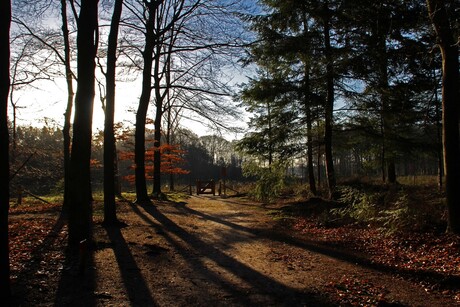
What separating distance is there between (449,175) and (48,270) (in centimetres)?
778

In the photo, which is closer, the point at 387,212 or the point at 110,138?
the point at 387,212

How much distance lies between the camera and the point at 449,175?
708cm

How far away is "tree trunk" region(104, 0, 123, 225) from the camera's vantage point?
948 cm

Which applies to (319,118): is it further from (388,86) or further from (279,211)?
(279,211)

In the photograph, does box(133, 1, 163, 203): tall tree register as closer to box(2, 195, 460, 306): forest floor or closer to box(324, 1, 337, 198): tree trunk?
box(2, 195, 460, 306): forest floor

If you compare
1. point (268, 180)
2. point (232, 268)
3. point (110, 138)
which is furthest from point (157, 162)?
point (232, 268)

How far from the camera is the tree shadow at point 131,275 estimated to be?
4.49 m

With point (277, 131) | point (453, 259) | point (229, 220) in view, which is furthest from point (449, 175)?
point (277, 131)

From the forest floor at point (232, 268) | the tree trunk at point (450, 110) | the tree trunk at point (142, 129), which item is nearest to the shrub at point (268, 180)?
the tree trunk at point (142, 129)

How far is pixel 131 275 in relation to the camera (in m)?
5.41

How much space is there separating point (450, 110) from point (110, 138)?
8444mm

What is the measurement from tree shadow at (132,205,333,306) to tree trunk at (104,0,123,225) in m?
2.04

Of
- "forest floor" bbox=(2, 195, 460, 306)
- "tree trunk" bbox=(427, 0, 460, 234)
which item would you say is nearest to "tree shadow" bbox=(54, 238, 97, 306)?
"forest floor" bbox=(2, 195, 460, 306)

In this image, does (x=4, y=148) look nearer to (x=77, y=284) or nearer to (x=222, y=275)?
(x=77, y=284)
